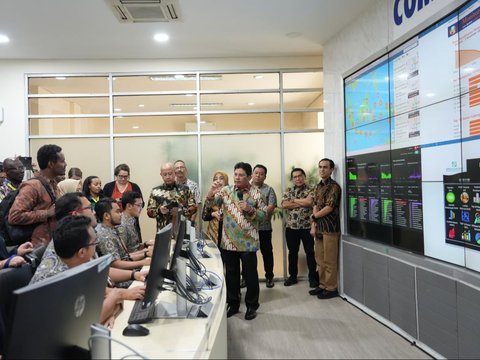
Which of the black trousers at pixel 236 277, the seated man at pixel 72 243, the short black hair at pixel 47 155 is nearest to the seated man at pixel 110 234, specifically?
the short black hair at pixel 47 155

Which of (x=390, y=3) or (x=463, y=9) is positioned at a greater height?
(x=390, y=3)

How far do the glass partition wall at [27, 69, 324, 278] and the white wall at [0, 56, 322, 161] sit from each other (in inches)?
4.1

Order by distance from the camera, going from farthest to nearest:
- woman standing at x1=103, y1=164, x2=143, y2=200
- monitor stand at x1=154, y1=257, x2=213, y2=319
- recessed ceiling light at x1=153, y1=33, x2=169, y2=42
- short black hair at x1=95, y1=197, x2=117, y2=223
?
1. woman standing at x1=103, y1=164, x2=143, y2=200
2. recessed ceiling light at x1=153, y1=33, x2=169, y2=42
3. short black hair at x1=95, y1=197, x2=117, y2=223
4. monitor stand at x1=154, y1=257, x2=213, y2=319

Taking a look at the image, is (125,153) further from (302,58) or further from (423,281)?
(423,281)

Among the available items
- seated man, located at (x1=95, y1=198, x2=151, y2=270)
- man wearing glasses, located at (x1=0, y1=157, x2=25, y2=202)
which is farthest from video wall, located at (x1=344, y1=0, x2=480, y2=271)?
man wearing glasses, located at (x1=0, y1=157, x2=25, y2=202)

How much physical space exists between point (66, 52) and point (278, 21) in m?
2.92

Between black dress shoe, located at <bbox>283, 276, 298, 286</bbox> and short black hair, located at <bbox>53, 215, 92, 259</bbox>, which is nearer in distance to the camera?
short black hair, located at <bbox>53, 215, 92, 259</bbox>

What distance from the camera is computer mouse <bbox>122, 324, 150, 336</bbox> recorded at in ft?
5.37

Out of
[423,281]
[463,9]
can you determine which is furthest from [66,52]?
[423,281]

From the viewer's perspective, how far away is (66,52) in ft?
16.5

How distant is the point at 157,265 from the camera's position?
168cm

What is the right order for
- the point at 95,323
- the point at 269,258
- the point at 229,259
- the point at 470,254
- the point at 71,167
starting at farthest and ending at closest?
the point at 71,167 < the point at 269,258 < the point at 229,259 < the point at 470,254 < the point at 95,323

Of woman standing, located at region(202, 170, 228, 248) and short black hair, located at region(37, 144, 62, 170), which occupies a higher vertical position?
short black hair, located at region(37, 144, 62, 170)

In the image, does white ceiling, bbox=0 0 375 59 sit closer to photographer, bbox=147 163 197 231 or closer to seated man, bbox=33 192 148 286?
photographer, bbox=147 163 197 231
